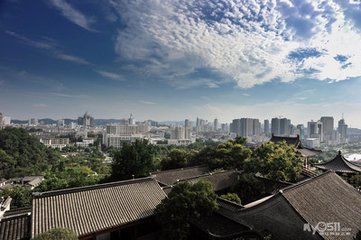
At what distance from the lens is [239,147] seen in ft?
73.8

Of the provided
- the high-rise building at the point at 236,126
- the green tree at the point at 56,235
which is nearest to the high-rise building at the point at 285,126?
the high-rise building at the point at 236,126

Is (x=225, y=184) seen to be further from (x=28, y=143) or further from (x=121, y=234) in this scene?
(x=28, y=143)

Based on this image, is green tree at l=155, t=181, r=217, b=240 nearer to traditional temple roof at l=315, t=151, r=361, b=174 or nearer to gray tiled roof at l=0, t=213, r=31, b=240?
gray tiled roof at l=0, t=213, r=31, b=240

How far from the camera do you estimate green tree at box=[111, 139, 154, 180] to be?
74.6 ft

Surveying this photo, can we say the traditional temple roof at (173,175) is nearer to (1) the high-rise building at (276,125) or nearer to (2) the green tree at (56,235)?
(2) the green tree at (56,235)

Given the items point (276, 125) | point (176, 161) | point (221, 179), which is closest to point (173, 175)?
point (221, 179)

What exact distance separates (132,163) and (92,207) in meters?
12.4

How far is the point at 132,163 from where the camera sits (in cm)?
2270

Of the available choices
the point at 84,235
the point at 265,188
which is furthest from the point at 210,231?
the point at 265,188

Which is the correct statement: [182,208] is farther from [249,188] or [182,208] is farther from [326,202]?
[249,188]

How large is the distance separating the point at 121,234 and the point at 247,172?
9778mm

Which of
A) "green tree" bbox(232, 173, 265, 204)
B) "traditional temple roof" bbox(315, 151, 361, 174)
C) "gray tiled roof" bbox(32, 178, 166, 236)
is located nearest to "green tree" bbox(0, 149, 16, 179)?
"gray tiled roof" bbox(32, 178, 166, 236)

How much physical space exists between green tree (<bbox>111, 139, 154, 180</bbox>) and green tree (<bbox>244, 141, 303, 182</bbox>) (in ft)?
35.5
